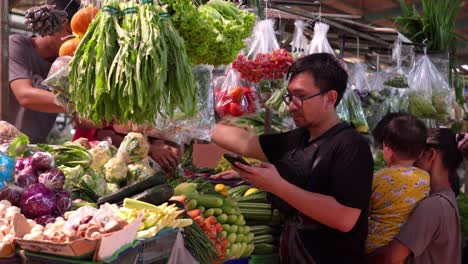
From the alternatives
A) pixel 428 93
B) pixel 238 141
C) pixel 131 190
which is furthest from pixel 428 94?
pixel 131 190

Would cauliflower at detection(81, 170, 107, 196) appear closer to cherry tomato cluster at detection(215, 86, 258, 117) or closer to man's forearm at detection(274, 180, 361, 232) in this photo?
man's forearm at detection(274, 180, 361, 232)

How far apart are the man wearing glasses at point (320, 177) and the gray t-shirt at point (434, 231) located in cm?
30

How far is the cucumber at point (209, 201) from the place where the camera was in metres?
2.79

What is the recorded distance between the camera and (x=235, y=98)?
3.64 metres

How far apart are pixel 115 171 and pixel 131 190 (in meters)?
0.22

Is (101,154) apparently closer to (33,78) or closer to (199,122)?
(199,122)

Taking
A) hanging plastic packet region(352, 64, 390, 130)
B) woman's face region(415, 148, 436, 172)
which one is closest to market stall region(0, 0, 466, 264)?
woman's face region(415, 148, 436, 172)

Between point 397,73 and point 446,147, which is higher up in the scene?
point 397,73

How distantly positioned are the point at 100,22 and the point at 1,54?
0.90 metres

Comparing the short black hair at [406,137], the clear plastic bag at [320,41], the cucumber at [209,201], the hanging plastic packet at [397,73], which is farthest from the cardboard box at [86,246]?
the hanging plastic packet at [397,73]

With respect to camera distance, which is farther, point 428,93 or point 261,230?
point 428,93

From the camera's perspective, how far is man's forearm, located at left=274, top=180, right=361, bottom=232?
2.63 metres

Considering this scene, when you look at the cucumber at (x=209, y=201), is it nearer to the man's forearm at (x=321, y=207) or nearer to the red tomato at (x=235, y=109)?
the man's forearm at (x=321, y=207)

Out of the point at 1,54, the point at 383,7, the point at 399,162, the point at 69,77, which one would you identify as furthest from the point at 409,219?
the point at 383,7
